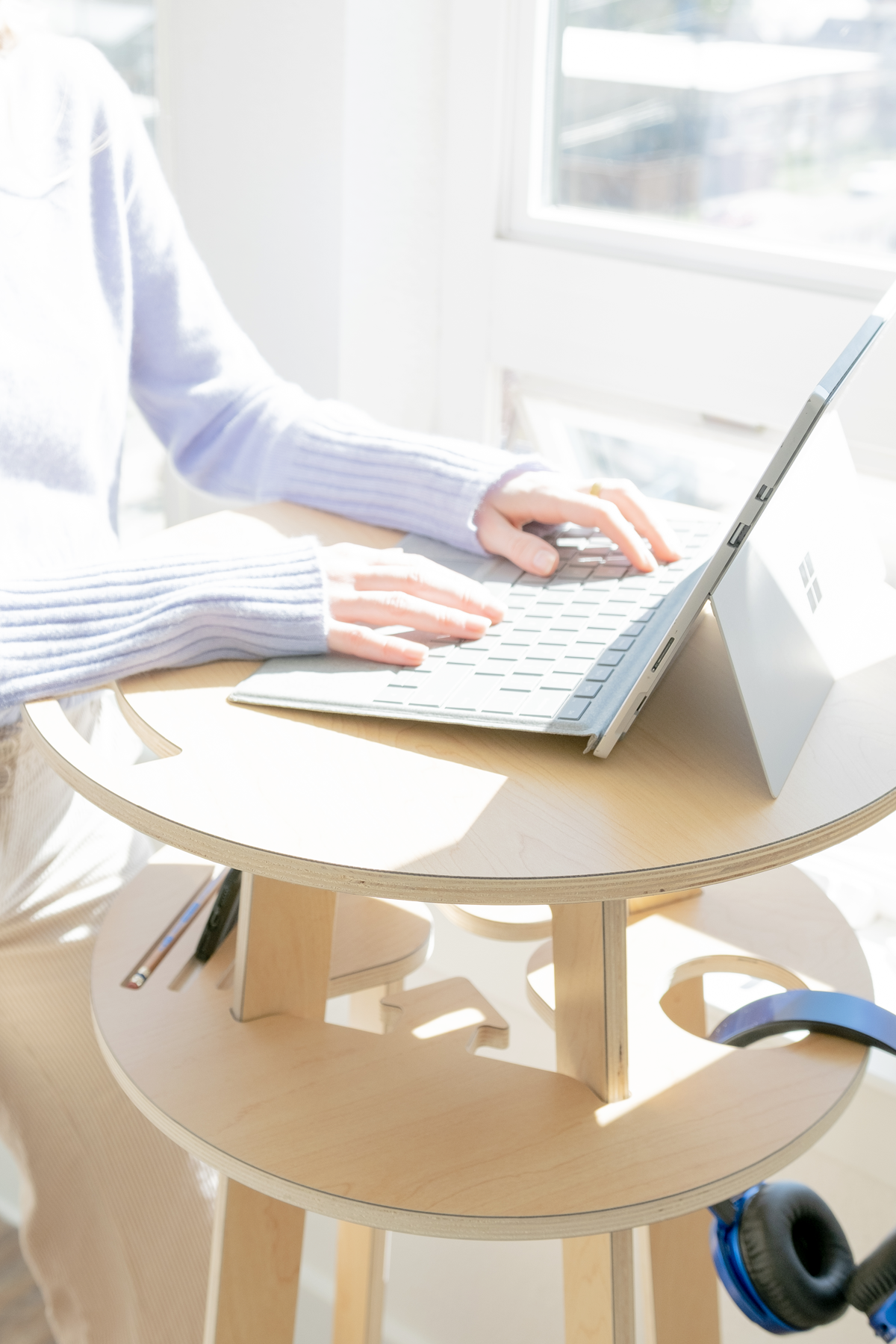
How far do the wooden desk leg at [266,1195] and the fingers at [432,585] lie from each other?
0.60ft

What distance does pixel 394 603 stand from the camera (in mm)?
683

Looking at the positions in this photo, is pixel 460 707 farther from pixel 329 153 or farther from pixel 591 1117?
pixel 329 153

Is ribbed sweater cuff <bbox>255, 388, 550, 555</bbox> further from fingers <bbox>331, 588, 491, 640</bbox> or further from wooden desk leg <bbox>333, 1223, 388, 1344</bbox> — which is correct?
wooden desk leg <bbox>333, 1223, 388, 1344</bbox>

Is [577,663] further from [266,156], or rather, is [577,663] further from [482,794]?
[266,156]

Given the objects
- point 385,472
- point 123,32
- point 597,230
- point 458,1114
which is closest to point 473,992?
point 458,1114

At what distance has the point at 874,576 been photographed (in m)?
0.80


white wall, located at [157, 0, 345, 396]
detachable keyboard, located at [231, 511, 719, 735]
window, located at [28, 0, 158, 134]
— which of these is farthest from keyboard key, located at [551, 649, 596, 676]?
window, located at [28, 0, 158, 134]

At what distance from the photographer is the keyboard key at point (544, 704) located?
580 millimetres

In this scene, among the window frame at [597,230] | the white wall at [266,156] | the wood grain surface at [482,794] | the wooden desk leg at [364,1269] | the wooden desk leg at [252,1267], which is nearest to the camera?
the wood grain surface at [482,794]

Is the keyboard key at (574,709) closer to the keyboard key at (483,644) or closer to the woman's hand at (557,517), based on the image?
the keyboard key at (483,644)

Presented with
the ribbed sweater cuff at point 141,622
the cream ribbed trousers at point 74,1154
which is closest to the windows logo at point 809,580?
the ribbed sweater cuff at point 141,622

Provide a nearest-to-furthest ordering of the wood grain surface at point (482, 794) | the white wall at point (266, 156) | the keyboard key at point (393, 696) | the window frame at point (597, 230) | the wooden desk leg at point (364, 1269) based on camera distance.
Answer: the wood grain surface at point (482, 794) → the keyboard key at point (393, 696) → the wooden desk leg at point (364, 1269) → the window frame at point (597, 230) → the white wall at point (266, 156)

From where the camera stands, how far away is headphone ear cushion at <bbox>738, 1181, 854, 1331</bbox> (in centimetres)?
55

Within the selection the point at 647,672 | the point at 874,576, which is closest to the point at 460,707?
the point at 647,672
